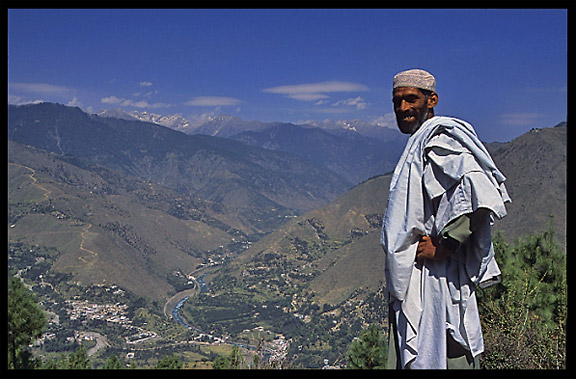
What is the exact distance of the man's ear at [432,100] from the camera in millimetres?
3133

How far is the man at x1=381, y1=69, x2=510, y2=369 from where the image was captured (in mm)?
2793

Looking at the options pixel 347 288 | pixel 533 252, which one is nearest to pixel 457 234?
pixel 533 252

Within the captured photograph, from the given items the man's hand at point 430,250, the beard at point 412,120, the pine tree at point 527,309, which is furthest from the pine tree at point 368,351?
the beard at point 412,120

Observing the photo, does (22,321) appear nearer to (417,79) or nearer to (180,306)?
(417,79)

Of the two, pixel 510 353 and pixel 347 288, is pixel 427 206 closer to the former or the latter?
pixel 510 353

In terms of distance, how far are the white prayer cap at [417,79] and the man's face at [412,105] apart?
30mm

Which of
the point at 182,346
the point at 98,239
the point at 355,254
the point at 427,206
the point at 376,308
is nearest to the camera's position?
the point at 427,206

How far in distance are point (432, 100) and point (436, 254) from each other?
0.97 metres

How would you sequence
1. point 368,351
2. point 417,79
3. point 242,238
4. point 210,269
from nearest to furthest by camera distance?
point 417,79, point 368,351, point 210,269, point 242,238

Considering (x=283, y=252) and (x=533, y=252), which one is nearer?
(x=533, y=252)

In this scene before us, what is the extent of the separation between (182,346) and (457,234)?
7857 cm

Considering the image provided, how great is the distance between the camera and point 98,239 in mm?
108625

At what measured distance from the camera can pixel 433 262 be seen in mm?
2895

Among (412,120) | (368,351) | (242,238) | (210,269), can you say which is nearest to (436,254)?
(412,120)
